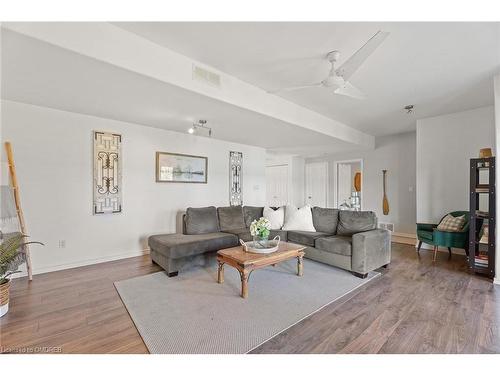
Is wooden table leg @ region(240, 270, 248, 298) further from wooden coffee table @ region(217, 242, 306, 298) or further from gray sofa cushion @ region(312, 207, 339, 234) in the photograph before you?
gray sofa cushion @ region(312, 207, 339, 234)

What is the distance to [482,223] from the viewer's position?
131 inches

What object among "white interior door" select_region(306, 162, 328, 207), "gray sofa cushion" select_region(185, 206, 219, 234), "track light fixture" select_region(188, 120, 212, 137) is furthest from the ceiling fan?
"white interior door" select_region(306, 162, 328, 207)

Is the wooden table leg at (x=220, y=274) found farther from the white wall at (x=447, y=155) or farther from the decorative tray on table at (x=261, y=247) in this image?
the white wall at (x=447, y=155)

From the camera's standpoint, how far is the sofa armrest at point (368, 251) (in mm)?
3023

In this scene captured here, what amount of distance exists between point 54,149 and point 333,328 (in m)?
4.03

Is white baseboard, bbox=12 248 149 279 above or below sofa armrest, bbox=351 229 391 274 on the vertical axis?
below

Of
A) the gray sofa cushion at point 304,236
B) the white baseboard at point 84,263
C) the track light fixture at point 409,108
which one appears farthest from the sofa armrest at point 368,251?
the white baseboard at point 84,263

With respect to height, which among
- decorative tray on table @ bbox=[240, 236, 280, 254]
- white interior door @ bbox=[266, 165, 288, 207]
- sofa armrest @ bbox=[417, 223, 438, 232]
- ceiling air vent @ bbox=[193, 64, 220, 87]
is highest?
ceiling air vent @ bbox=[193, 64, 220, 87]

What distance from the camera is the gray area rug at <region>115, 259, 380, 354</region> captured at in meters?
1.77

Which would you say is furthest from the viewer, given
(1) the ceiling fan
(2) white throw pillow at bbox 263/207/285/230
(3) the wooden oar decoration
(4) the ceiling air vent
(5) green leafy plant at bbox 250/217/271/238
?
(3) the wooden oar decoration

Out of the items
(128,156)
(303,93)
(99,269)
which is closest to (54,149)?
(128,156)

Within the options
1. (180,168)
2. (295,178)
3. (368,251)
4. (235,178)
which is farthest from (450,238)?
(295,178)

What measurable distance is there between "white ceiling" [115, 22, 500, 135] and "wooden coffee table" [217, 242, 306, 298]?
2077 mm

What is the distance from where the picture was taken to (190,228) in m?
3.86
